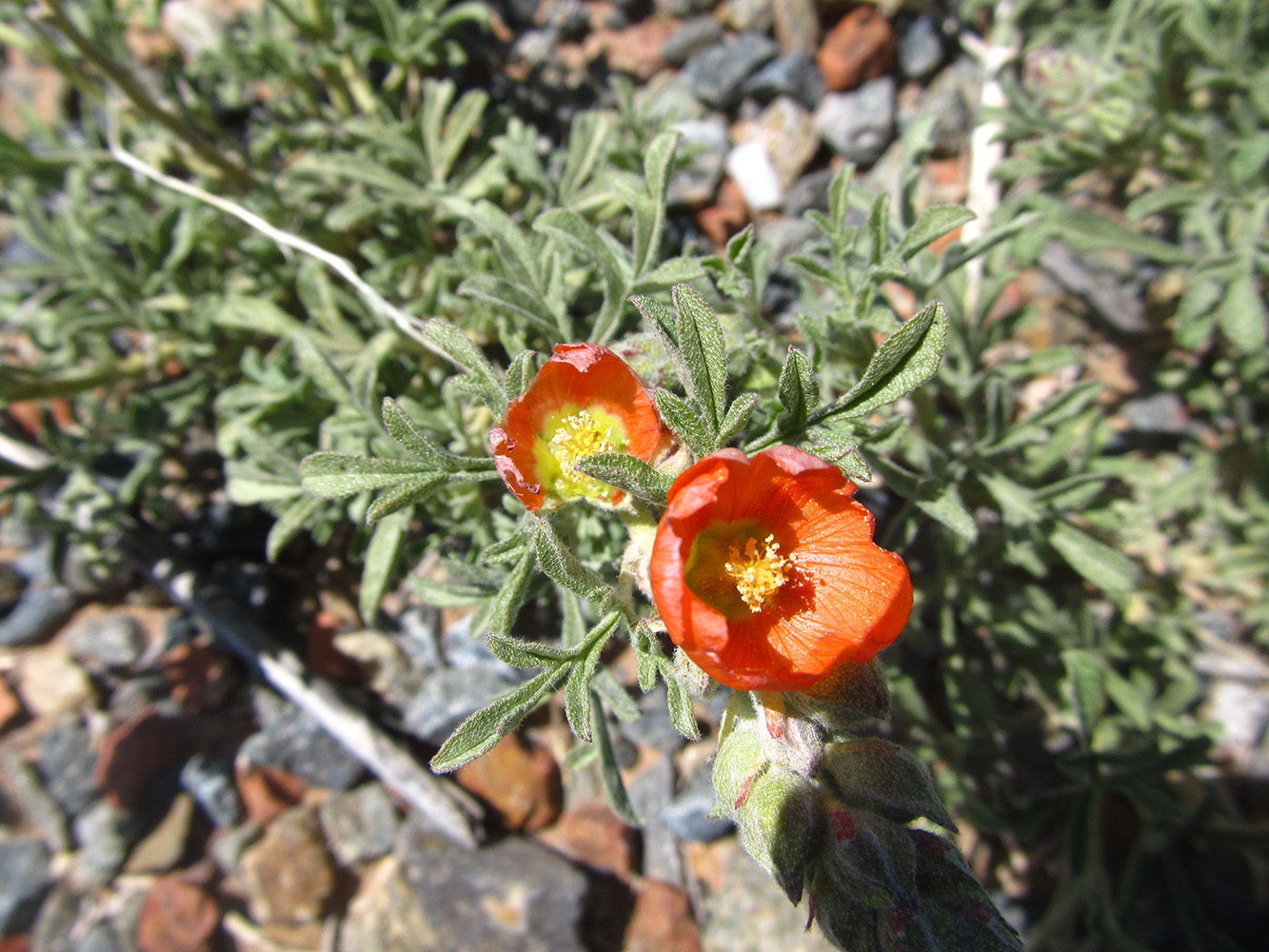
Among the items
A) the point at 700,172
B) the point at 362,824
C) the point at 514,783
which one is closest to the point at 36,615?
the point at 362,824

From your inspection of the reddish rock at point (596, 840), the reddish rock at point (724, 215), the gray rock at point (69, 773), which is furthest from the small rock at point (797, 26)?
the gray rock at point (69, 773)

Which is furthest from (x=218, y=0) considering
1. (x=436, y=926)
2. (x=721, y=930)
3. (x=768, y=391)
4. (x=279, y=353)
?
(x=721, y=930)

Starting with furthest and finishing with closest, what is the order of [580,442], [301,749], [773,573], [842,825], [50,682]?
1. [50,682]
2. [301,749]
3. [580,442]
4. [773,573]
5. [842,825]

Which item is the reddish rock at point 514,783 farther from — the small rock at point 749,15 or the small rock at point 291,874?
the small rock at point 749,15

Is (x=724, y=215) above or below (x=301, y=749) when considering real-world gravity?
above

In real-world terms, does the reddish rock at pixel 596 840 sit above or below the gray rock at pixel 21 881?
below

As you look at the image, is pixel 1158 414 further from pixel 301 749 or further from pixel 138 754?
pixel 138 754

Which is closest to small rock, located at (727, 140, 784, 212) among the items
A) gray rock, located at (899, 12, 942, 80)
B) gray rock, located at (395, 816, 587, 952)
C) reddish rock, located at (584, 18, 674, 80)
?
reddish rock, located at (584, 18, 674, 80)
